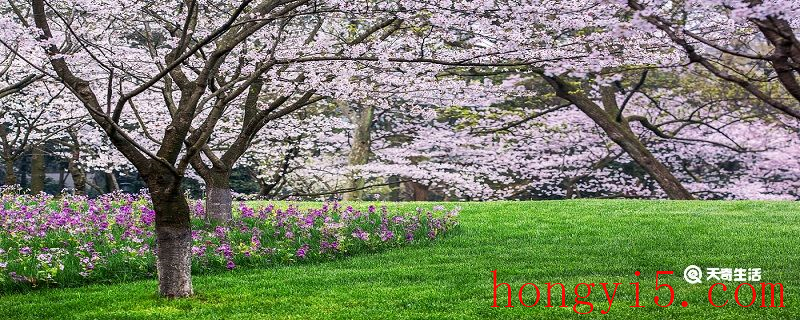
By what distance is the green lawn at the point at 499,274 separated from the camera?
653cm

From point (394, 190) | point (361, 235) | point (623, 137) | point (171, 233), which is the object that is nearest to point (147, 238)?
point (361, 235)

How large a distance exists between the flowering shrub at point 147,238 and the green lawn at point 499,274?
0.30 m

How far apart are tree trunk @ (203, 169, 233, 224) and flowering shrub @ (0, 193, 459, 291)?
0.21 metres

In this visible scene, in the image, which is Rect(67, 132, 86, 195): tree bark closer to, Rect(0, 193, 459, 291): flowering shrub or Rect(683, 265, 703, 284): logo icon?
Rect(0, 193, 459, 291): flowering shrub

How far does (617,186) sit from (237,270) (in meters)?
17.5

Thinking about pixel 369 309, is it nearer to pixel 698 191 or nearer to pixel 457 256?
pixel 457 256

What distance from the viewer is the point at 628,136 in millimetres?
16328

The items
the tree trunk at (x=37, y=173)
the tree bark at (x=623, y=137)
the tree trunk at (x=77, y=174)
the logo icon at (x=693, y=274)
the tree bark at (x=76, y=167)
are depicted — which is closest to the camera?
the logo icon at (x=693, y=274)

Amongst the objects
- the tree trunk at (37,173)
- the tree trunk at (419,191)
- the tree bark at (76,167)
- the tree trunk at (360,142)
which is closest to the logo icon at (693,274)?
the tree trunk at (360,142)

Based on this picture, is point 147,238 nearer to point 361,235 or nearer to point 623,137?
point 361,235

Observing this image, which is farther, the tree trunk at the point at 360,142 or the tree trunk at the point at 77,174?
the tree trunk at the point at 360,142

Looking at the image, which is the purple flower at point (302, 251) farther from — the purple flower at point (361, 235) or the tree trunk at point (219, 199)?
the tree trunk at point (219, 199)

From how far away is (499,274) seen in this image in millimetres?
8094

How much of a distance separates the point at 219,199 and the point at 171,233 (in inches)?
175
